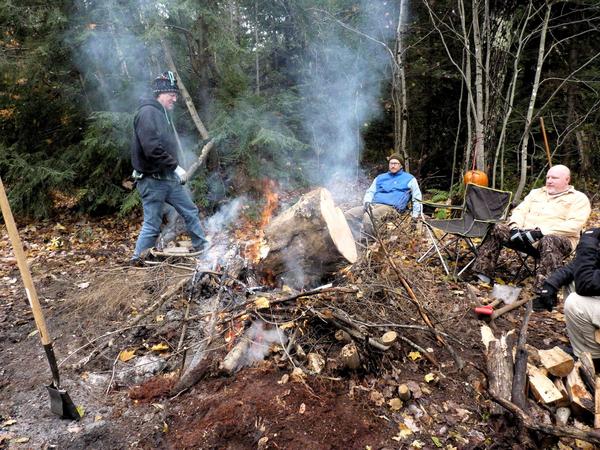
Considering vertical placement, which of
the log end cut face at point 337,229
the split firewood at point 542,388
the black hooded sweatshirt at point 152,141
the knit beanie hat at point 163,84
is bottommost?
the split firewood at point 542,388

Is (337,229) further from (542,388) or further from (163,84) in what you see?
(163,84)

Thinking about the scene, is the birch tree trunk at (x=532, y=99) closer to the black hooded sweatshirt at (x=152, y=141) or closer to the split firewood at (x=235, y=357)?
the black hooded sweatshirt at (x=152, y=141)

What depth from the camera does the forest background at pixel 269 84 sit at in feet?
21.0

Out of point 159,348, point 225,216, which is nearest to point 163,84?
point 225,216

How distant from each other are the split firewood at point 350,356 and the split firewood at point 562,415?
1.30 metres

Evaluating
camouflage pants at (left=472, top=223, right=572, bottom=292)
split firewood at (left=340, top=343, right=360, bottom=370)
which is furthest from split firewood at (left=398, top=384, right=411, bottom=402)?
camouflage pants at (left=472, top=223, right=572, bottom=292)

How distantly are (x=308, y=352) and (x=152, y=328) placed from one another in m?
1.56

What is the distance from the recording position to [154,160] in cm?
458

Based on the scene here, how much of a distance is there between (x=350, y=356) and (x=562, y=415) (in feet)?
4.59

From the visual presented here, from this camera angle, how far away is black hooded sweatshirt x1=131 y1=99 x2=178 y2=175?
448 centimetres

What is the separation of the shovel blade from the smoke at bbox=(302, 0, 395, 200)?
6146mm

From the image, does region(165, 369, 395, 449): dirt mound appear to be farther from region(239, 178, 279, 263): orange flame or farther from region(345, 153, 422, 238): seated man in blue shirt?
region(345, 153, 422, 238): seated man in blue shirt

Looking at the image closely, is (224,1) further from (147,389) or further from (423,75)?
(147,389)

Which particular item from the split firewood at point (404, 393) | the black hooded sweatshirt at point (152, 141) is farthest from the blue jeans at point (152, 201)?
the split firewood at point (404, 393)
